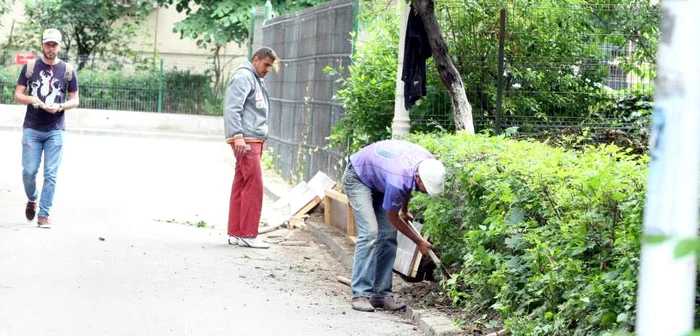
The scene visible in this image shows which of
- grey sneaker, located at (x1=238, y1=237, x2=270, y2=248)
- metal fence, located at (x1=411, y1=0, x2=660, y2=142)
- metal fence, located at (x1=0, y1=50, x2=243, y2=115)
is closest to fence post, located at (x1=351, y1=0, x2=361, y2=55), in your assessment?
metal fence, located at (x1=411, y1=0, x2=660, y2=142)

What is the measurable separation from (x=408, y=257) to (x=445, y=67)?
2.65 metres

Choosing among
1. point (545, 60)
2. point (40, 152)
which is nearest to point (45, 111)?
point (40, 152)

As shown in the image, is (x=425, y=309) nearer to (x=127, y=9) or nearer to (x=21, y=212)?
(x=21, y=212)

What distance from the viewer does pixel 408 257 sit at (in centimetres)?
924

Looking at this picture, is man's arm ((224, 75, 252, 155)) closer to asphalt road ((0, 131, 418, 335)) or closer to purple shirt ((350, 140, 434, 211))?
asphalt road ((0, 131, 418, 335))

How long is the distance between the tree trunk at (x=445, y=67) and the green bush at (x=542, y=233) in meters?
2.38

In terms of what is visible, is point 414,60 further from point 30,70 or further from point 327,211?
point 30,70

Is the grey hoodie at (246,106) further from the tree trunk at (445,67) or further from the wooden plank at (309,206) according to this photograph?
the wooden plank at (309,206)

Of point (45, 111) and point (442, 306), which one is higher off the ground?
point (45, 111)

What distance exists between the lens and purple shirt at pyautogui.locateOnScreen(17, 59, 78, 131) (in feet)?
37.4

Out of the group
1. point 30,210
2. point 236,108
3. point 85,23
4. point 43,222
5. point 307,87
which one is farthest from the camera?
point 85,23

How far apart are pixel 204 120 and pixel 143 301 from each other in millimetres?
27162

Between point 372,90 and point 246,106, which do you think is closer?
point 246,106

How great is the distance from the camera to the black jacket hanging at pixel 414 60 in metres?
11.3
